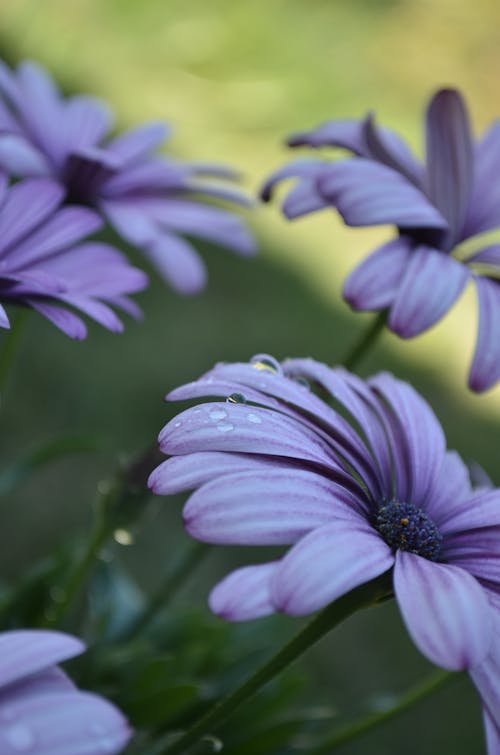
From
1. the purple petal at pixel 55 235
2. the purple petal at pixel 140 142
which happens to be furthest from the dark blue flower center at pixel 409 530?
the purple petal at pixel 140 142

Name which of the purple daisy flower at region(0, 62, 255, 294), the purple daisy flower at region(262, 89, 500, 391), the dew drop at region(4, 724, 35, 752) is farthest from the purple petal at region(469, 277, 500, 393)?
the dew drop at region(4, 724, 35, 752)

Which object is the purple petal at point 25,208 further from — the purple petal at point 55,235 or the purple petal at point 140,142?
the purple petal at point 140,142

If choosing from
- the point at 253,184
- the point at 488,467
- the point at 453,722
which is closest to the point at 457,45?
the point at 253,184

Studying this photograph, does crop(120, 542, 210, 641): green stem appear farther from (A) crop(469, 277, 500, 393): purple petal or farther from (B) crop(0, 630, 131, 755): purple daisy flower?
(B) crop(0, 630, 131, 755): purple daisy flower

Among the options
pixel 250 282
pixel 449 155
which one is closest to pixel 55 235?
pixel 449 155

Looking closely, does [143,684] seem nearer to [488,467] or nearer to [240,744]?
[240,744]

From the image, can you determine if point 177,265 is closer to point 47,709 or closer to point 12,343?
point 12,343
